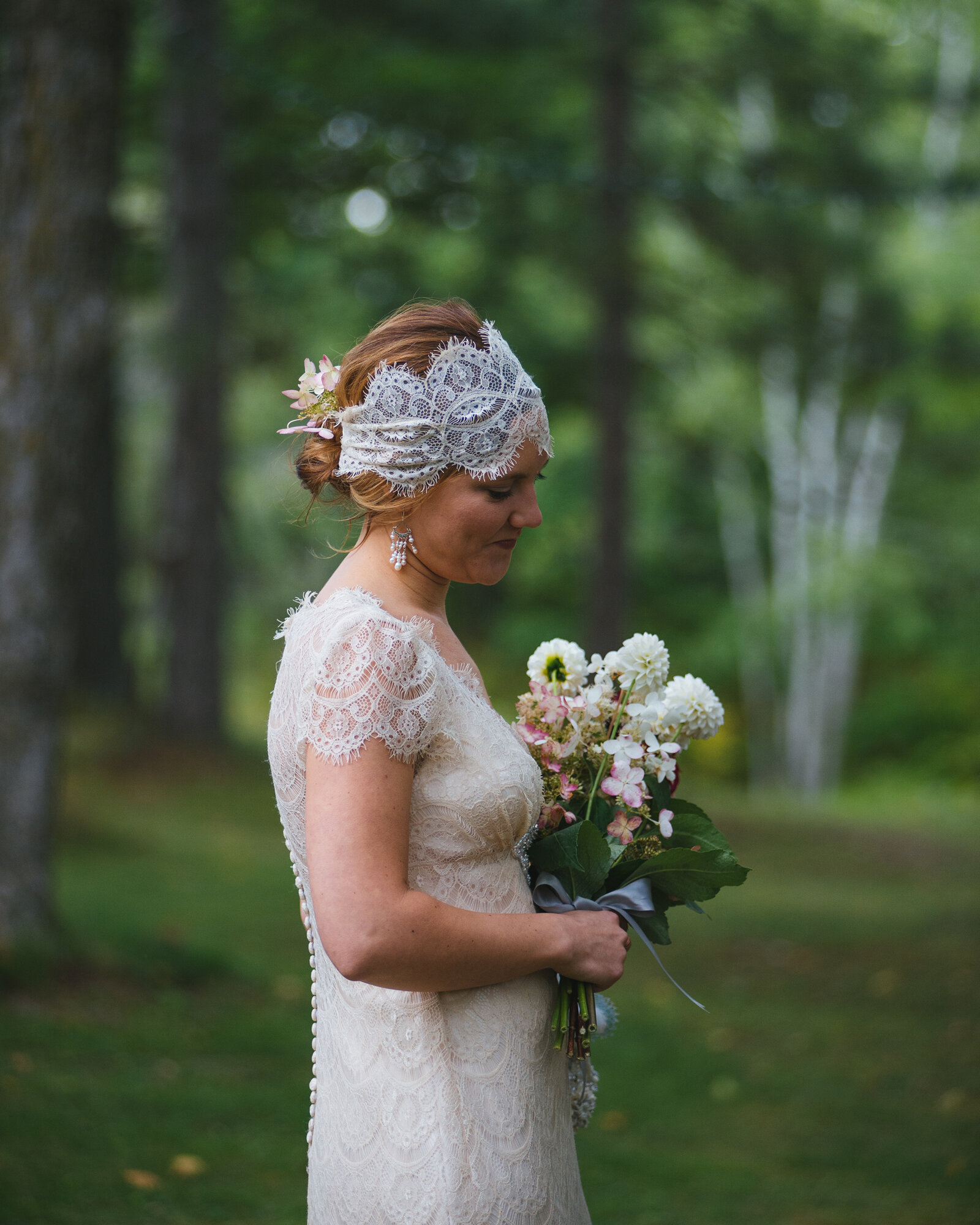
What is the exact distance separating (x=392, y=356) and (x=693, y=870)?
1074 mm

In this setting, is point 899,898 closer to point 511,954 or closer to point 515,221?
point 515,221

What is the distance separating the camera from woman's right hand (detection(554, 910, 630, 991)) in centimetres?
204

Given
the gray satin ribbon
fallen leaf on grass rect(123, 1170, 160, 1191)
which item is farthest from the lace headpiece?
fallen leaf on grass rect(123, 1170, 160, 1191)

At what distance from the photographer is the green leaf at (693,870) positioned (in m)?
2.25

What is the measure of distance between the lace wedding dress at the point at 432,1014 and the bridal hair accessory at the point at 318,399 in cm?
33

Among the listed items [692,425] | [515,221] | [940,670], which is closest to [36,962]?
[515,221]

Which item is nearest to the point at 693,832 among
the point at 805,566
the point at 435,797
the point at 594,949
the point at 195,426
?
the point at 594,949

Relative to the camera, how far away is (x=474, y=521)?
6.90 ft

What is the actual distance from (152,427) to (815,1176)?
2201 centimetres

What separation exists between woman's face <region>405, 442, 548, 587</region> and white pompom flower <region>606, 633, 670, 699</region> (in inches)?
14.6

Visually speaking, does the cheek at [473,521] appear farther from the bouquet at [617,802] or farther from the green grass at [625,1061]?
the green grass at [625,1061]

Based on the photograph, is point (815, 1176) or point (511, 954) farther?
point (815, 1176)

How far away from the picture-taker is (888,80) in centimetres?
1228

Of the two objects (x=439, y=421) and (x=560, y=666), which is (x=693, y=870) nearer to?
(x=560, y=666)
